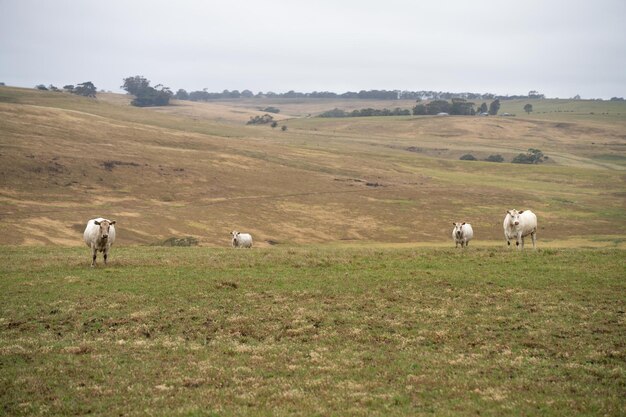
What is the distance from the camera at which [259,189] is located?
8975cm

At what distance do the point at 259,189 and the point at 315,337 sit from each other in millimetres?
71602

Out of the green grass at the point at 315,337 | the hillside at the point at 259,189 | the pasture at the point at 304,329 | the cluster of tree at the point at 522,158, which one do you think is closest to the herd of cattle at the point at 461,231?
the pasture at the point at 304,329

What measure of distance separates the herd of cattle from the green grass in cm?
115

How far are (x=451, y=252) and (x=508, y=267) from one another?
4.86m

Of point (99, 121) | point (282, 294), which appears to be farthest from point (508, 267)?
point (99, 121)

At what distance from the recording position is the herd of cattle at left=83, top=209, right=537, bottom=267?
3011 cm

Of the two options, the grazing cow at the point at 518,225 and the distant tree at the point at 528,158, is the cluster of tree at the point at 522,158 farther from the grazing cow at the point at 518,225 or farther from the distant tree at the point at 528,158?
the grazing cow at the point at 518,225

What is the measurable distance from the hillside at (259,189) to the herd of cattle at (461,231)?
74.4 feet

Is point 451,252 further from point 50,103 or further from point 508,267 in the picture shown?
point 50,103

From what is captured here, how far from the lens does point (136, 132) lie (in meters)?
116

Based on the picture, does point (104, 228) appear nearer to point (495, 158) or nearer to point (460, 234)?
point (460, 234)

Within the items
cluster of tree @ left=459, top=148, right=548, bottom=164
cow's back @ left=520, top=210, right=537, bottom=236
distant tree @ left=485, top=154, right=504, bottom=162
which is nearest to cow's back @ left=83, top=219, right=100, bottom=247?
cow's back @ left=520, top=210, right=537, bottom=236

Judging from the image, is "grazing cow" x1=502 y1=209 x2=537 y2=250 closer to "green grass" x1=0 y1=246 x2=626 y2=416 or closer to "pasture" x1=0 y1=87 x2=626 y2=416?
"pasture" x1=0 y1=87 x2=626 y2=416

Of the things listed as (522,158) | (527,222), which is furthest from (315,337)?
(522,158)
